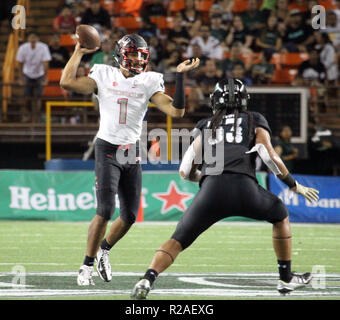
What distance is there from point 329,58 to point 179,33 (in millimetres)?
3077

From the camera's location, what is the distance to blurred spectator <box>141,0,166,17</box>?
19094 mm

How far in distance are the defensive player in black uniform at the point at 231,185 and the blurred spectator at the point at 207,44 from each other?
37.7 ft

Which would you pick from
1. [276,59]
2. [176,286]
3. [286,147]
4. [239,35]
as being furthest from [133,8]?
[176,286]

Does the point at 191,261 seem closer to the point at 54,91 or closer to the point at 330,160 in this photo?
the point at 330,160

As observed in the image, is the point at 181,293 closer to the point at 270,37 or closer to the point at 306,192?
the point at 306,192

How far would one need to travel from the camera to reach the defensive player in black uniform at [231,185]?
20.1ft

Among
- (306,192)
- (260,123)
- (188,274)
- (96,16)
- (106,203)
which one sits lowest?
(188,274)

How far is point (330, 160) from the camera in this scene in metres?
16.5

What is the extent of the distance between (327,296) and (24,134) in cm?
1132

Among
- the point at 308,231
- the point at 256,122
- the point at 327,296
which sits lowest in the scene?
the point at 308,231

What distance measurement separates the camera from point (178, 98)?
7.06m

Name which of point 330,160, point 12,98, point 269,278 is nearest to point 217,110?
point 269,278

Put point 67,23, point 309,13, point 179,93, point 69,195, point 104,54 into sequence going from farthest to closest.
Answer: point 67,23 < point 309,13 < point 104,54 < point 69,195 < point 179,93

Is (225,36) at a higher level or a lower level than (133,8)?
lower
